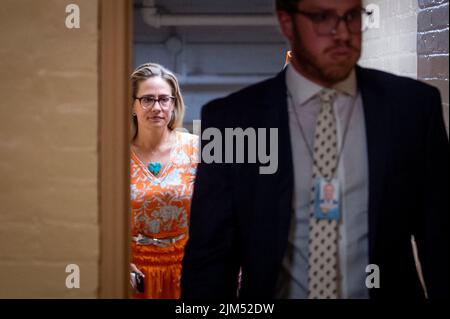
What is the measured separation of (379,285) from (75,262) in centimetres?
78

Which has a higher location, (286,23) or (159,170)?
(286,23)

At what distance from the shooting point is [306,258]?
4.81 ft

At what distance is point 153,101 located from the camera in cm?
163

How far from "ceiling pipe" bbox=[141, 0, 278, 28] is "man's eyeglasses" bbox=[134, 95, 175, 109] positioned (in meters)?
0.19

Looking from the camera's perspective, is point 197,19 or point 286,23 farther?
point 197,19

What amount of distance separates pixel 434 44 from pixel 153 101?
2.40ft

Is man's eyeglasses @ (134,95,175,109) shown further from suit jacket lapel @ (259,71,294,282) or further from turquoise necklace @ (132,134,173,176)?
suit jacket lapel @ (259,71,294,282)

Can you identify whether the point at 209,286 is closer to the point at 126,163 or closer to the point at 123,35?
the point at 126,163

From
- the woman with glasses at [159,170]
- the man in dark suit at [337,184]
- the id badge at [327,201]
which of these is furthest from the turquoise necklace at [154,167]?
the id badge at [327,201]

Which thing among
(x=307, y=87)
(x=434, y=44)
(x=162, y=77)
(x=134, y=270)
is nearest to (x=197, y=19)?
(x=162, y=77)

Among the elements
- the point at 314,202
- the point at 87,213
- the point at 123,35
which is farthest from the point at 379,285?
the point at 123,35

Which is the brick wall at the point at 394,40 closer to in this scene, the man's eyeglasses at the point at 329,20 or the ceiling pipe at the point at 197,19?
the man's eyeglasses at the point at 329,20

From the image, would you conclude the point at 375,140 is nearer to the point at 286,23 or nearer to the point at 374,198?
the point at 374,198

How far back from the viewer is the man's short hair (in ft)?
4.86
